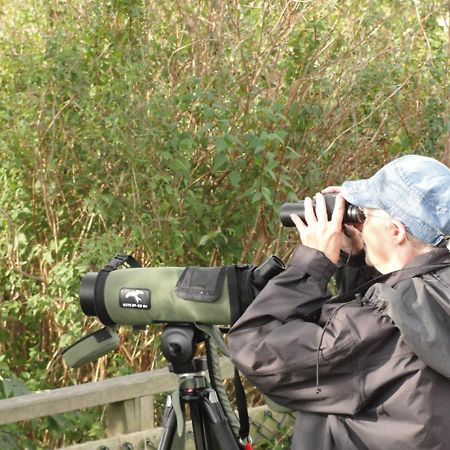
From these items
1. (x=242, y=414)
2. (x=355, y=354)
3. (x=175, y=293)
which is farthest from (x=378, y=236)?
(x=242, y=414)

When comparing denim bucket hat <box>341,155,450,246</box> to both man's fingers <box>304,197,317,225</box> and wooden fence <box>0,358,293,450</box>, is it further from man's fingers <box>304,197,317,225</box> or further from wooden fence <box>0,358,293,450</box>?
wooden fence <box>0,358,293,450</box>

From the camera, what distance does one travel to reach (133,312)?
297cm

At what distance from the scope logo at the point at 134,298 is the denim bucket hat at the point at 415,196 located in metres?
0.72

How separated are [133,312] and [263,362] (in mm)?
652

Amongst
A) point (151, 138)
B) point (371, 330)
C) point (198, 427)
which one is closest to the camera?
point (371, 330)

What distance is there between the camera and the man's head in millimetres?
2383

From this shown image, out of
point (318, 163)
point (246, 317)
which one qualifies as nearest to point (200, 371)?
point (246, 317)

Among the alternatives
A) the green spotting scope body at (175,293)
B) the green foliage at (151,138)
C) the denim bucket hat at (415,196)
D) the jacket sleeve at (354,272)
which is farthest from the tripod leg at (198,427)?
the green foliage at (151,138)

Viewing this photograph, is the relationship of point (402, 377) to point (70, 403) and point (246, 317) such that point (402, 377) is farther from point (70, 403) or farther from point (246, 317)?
point (70, 403)

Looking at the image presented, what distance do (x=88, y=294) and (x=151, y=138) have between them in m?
1.83

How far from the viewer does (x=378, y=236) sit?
2.44 meters

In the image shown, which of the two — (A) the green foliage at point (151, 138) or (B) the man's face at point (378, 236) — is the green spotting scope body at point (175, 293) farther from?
(A) the green foliage at point (151, 138)

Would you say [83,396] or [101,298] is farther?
[83,396]

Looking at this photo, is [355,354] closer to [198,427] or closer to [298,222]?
[298,222]
